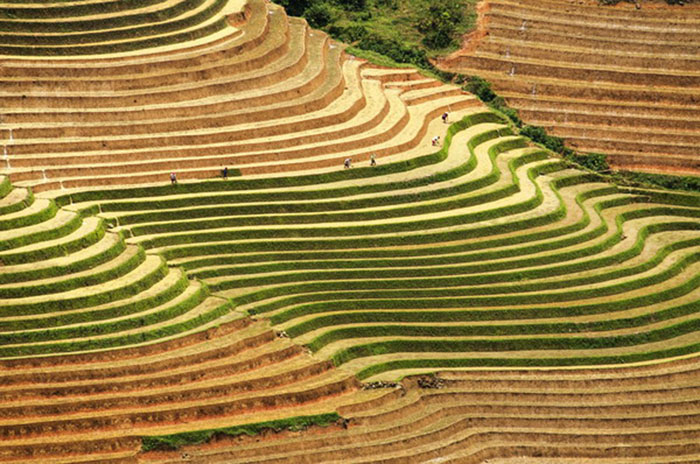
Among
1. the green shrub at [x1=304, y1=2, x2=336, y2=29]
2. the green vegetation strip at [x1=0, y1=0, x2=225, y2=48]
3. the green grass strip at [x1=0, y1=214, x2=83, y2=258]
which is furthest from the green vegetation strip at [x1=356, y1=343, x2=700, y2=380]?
the green shrub at [x1=304, y1=2, x2=336, y2=29]

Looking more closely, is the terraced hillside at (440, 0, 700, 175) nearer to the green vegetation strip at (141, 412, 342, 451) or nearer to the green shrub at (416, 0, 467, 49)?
the green shrub at (416, 0, 467, 49)

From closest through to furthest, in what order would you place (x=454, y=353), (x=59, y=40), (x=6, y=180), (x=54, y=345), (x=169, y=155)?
(x=54, y=345), (x=454, y=353), (x=6, y=180), (x=169, y=155), (x=59, y=40)

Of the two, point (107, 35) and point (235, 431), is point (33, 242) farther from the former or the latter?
point (107, 35)

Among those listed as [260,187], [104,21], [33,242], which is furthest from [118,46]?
[33,242]

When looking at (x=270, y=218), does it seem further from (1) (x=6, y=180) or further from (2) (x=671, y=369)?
(2) (x=671, y=369)

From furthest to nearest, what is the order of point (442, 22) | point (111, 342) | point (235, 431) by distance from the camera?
point (442, 22) → point (111, 342) → point (235, 431)

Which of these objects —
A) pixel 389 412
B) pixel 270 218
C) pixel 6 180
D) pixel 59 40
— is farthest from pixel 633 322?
pixel 59 40
